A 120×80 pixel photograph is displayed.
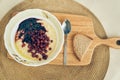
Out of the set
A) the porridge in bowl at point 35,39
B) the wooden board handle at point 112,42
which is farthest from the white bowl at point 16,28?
the wooden board handle at point 112,42

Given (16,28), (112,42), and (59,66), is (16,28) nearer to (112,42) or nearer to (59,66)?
(59,66)

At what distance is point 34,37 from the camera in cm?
74

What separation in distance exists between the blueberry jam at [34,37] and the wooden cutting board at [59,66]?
0.15 feet

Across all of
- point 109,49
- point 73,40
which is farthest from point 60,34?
point 109,49

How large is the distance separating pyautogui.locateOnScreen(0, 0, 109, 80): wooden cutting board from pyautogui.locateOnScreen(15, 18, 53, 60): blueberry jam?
0.04 meters

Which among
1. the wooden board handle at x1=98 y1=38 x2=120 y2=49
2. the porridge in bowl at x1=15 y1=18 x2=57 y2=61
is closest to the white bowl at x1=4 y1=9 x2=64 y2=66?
the porridge in bowl at x1=15 y1=18 x2=57 y2=61

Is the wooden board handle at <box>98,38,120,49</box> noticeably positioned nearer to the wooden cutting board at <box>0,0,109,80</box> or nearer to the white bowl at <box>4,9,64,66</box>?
the wooden cutting board at <box>0,0,109,80</box>

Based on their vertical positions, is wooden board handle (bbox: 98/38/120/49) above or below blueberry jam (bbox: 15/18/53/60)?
below

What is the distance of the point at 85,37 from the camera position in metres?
0.77

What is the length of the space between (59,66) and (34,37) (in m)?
0.11

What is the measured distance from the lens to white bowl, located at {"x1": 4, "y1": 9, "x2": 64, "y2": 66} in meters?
0.71

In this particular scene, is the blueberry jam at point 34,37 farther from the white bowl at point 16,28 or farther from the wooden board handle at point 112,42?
the wooden board handle at point 112,42

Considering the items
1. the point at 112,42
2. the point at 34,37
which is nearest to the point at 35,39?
the point at 34,37

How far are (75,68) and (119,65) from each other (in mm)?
155
